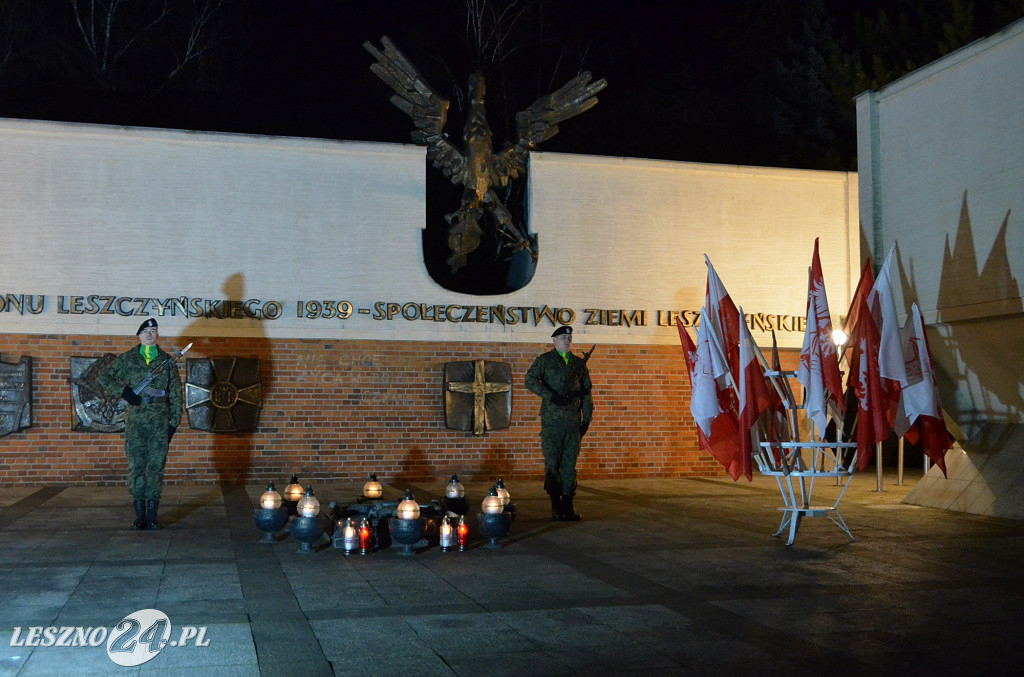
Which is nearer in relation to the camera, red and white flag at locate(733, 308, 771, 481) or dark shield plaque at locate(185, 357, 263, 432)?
red and white flag at locate(733, 308, 771, 481)

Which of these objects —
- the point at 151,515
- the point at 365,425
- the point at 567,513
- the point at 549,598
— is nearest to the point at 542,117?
the point at 365,425

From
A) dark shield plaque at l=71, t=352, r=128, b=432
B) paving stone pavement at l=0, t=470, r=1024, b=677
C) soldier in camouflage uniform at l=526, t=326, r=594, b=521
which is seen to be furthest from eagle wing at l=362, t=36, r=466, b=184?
paving stone pavement at l=0, t=470, r=1024, b=677

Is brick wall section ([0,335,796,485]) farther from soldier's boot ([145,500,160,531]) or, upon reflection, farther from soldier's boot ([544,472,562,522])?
soldier's boot ([544,472,562,522])

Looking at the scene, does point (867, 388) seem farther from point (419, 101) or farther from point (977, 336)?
point (419, 101)

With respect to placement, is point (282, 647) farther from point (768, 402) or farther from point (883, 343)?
point (883, 343)

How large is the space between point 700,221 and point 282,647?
11640mm

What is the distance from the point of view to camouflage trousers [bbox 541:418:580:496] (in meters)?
9.76

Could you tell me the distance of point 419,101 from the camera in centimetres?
1396

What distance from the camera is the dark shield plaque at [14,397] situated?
12.9 m

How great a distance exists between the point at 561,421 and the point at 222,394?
5.57m

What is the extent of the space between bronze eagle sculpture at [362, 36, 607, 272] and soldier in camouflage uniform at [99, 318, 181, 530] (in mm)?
5559

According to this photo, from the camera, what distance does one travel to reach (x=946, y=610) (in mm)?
5648

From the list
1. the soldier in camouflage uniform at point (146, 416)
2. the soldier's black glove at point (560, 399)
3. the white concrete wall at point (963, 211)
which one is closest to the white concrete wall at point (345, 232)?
the white concrete wall at point (963, 211)

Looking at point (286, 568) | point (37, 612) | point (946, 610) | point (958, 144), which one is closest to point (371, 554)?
point (286, 568)
